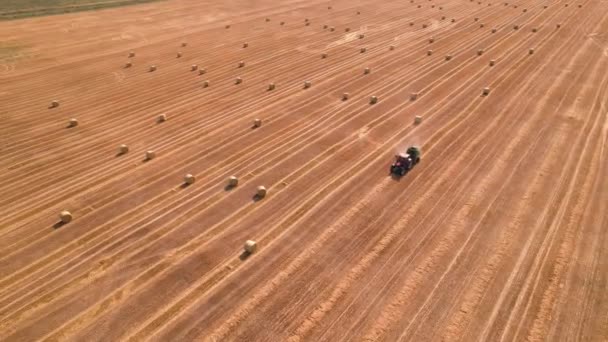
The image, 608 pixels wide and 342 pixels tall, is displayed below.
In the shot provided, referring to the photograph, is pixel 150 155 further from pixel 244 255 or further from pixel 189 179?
pixel 244 255

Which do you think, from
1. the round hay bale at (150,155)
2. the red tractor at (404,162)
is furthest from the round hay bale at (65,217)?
the red tractor at (404,162)

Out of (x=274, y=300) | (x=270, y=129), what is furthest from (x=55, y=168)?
(x=274, y=300)

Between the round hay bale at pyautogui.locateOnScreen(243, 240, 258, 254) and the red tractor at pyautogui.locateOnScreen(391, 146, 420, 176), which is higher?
the red tractor at pyautogui.locateOnScreen(391, 146, 420, 176)

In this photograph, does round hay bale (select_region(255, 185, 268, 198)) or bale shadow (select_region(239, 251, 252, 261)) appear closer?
bale shadow (select_region(239, 251, 252, 261))

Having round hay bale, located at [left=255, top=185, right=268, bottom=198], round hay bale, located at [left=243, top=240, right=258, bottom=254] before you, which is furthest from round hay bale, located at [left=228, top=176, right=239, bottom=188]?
round hay bale, located at [left=243, top=240, right=258, bottom=254]

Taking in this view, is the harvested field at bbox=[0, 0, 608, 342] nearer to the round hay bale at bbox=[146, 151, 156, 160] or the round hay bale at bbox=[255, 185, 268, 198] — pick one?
the round hay bale at bbox=[146, 151, 156, 160]

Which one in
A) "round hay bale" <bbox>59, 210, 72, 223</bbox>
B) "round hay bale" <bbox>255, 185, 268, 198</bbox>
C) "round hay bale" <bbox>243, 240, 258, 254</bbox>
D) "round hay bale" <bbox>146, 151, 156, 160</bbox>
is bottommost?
"round hay bale" <bbox>243, 240, 258, 254</bbox>
